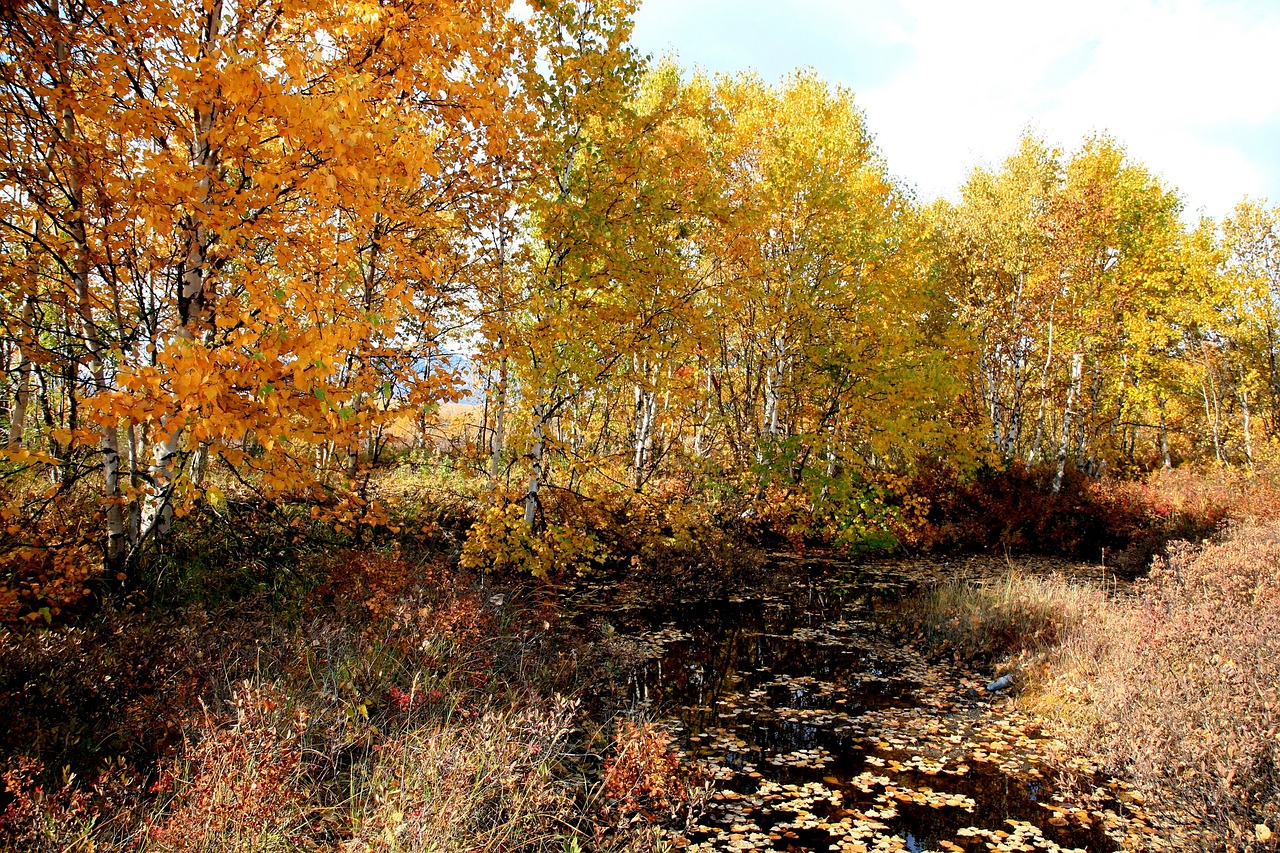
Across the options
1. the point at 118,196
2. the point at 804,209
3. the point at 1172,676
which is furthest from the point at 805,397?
the point at 118,196

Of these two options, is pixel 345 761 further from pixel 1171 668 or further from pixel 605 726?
pixel 1171 668

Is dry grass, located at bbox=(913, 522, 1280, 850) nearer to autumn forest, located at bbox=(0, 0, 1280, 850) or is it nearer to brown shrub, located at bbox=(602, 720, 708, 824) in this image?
autumn forest, located at bbox=(0, 0, 1280, 850)

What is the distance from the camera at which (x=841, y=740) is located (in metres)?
5.53

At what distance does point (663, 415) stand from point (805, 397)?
3.21 meters

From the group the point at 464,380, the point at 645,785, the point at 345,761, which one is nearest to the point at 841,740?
the point at 645,785

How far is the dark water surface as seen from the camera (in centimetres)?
429

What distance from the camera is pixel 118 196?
434 centimetres

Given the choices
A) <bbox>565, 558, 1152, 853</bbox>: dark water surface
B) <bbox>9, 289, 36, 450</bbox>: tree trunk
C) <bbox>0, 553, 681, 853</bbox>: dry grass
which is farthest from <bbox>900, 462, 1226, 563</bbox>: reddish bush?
<bbox>9, 289, 36, 450</bbox>: tree trunk

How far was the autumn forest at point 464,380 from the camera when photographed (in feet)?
11.6

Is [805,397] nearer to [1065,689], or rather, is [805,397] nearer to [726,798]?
[1065,689]

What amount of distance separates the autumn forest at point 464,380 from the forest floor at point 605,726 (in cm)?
5

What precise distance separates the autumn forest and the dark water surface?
0.18m

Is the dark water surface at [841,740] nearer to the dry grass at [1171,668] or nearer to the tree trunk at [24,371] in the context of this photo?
the dry grass at [1171,668]

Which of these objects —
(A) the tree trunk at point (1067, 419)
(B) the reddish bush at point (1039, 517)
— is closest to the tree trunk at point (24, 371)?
(B) the reddish bush at point (1039, 517)
